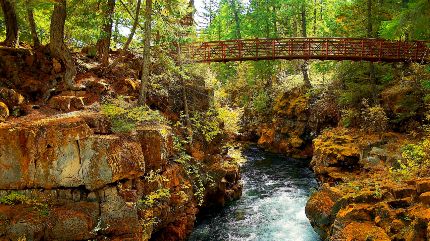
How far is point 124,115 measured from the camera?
12.7m

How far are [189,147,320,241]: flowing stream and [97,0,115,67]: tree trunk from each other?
9.10 m

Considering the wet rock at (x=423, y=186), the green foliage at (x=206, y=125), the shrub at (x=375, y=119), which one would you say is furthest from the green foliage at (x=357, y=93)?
the wet rock at (x=423, y=186)

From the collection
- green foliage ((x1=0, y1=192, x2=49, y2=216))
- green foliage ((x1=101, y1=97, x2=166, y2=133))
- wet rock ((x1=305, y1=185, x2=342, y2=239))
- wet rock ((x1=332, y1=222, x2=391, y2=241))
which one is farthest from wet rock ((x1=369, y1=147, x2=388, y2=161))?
green foliage ((x1=0, y1=192, x2=49, y2=216))

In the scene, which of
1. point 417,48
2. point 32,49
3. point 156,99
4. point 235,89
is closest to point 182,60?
point 156,99

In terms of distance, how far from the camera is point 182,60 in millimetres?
18344

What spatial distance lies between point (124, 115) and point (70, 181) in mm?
3201

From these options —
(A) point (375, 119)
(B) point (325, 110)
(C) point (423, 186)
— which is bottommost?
(C) point (423, 186)

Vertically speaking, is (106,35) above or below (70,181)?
Answer: above

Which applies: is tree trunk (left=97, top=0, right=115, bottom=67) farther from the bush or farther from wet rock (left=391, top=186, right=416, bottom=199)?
the bush

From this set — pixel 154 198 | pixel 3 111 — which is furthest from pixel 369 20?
pixel 3 111

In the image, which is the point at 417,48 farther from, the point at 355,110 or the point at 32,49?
the point at 32,49

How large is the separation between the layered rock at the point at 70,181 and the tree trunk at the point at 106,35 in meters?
4.99

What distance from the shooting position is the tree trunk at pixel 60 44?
13914 mm

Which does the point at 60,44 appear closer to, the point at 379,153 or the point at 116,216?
the point at 116,216
